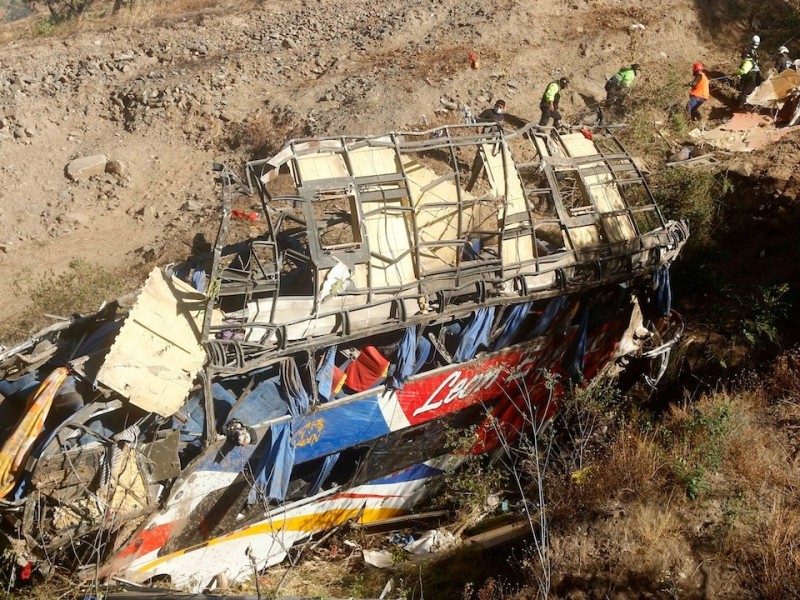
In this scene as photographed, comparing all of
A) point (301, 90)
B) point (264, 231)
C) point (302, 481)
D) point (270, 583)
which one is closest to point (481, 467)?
point (302, 481)

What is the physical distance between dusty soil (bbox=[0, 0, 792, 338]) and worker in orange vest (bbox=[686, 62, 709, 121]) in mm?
1529

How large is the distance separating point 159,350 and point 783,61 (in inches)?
624

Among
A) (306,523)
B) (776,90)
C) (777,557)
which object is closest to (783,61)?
(776,90)

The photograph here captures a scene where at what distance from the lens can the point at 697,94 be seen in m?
14.7

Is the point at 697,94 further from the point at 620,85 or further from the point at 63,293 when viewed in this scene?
the point at 63,293

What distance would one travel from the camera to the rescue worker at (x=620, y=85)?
14750 millimetres

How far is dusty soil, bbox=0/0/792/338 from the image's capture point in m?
14.0

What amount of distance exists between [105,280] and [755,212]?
11.9 metres

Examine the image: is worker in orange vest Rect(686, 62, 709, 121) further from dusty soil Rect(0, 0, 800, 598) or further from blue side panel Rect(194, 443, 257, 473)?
blue side panel Rect(194, 443, 257, 473)

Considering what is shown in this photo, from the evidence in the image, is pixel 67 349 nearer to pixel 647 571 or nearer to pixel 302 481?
pixel 302 481

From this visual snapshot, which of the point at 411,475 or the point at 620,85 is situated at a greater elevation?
the point at 620,85

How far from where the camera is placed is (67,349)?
7180 millimetres

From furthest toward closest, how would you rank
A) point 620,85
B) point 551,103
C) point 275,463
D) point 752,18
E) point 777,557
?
point 752,18
point 620,85
point 551,103
point 275,463
point 777,557

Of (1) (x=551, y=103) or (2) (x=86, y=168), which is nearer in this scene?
(1) (x=551, y=103)
